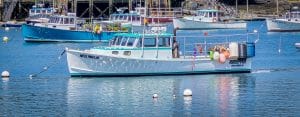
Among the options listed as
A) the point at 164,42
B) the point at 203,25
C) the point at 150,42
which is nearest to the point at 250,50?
the point at 164,42

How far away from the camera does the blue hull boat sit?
81.4 m

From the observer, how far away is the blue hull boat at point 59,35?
267 ft

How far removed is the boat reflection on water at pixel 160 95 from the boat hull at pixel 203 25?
51911 millimetres

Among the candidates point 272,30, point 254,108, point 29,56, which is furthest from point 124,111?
point 272,30

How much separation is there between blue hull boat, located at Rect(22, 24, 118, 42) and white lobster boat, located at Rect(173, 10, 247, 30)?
2208 centimetres

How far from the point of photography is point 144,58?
51000mm

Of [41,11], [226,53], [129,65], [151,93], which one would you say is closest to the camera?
[151,93]

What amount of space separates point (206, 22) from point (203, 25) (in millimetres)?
458

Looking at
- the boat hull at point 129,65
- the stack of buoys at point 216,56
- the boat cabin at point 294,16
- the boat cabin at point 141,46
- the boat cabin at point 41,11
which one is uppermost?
the boat cabin at point 41,11

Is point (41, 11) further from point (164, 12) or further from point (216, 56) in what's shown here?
point (216, 56)

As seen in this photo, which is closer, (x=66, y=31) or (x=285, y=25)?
(x=66, y=31)

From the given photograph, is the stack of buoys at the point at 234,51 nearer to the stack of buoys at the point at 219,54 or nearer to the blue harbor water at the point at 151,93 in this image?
the stack of buoys at the point at 219,54

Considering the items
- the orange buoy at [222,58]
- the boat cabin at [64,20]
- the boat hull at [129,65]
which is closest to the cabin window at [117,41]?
the boat hull at [129,65]

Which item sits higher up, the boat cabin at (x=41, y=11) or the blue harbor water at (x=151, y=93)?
the boat cabin at (x=41, y=11)
